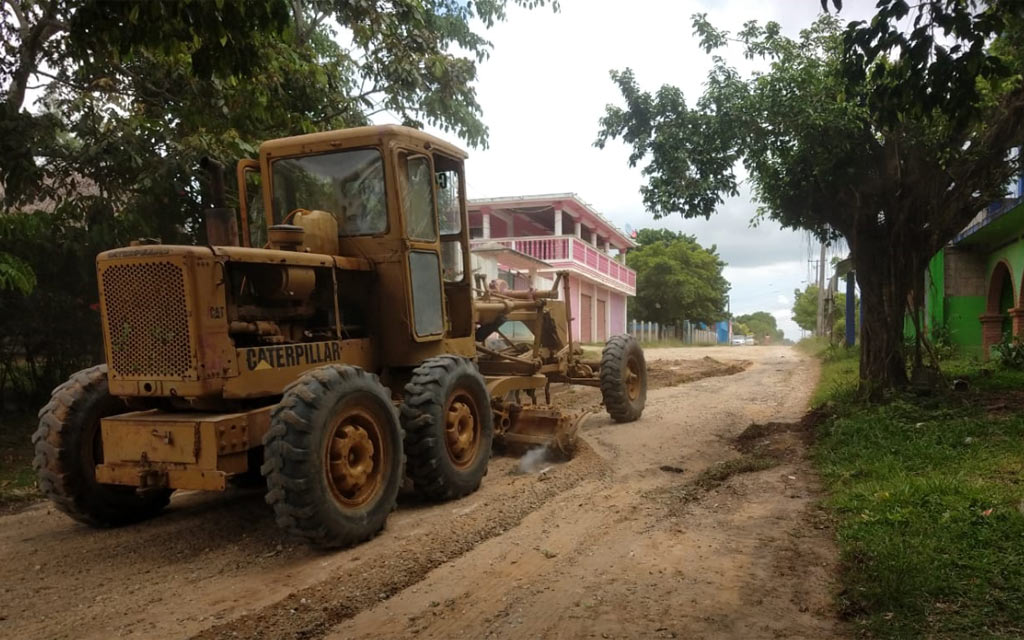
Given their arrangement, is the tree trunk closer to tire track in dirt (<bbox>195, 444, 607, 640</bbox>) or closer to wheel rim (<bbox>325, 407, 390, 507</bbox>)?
tire track in dirt (<bbox>195, 444, 607, 640</bbox>)

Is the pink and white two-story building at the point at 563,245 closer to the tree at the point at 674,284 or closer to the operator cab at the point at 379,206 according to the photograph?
the tree at the point at 674,284

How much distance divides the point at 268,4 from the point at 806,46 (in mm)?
7807

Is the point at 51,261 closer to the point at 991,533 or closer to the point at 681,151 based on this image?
the point at 681,151

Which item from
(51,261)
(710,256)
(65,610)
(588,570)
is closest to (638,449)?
(588,570)

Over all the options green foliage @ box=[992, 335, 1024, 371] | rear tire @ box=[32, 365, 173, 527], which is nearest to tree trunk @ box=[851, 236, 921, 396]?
green foliage @ box=[992, 335, 1024, 371]

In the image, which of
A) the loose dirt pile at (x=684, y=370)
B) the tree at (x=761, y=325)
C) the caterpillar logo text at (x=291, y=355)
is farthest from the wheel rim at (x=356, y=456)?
the tree at (x=761, y=325)

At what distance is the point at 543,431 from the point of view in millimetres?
7582

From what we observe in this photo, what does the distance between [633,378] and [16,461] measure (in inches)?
293

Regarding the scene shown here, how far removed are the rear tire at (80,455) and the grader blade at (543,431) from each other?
349 cm

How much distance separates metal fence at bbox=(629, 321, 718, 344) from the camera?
131 feet

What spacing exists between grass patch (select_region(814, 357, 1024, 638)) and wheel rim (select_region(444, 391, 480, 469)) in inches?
110

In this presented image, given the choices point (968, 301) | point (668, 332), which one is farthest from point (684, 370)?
point (668, 332)

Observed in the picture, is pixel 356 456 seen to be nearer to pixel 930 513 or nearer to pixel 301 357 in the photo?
pixel 301 357

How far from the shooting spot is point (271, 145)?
6309 millimetres
